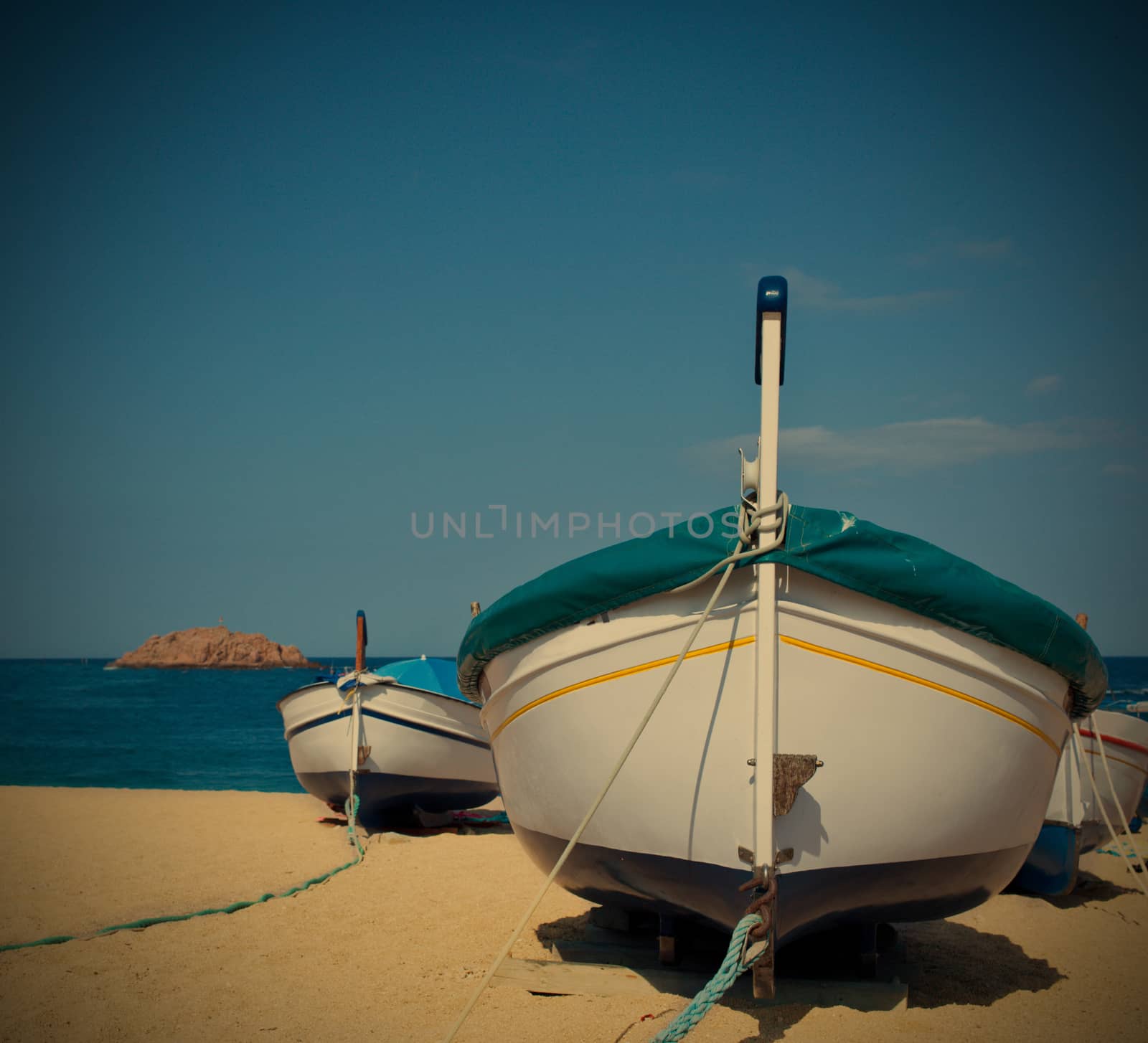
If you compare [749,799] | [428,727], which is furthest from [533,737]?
[428,727]

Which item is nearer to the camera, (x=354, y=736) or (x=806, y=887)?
(x=806, y=887)

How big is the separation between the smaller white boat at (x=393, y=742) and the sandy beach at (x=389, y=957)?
31.4 inches

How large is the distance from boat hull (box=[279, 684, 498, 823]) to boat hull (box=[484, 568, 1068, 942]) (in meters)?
5.48

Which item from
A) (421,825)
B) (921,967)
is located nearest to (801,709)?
→ (921,967)

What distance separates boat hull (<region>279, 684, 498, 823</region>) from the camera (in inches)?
349

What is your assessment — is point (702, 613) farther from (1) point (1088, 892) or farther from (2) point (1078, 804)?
(1) point (1088, 892)

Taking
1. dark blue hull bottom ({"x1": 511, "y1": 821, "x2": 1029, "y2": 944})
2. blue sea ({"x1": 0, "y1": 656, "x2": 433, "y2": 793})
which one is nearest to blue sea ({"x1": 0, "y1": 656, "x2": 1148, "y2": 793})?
blue sea ({"x1": 0, "y1": 656, "x2": 433, "y2": 793})

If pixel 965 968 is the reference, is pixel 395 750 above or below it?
above

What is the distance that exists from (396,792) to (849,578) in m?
6.92

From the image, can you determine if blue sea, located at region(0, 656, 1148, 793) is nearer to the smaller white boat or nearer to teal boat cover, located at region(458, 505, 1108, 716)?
teal boat cover, located at region(458, 505, 1108, 716)

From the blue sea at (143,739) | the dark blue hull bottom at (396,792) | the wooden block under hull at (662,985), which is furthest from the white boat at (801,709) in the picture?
the blue sea at (143,739)

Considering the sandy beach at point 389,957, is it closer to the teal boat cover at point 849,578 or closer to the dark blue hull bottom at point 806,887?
the dark blue hull bottom at point 806,887

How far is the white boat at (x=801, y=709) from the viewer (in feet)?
10.5

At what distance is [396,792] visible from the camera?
9.04 m
